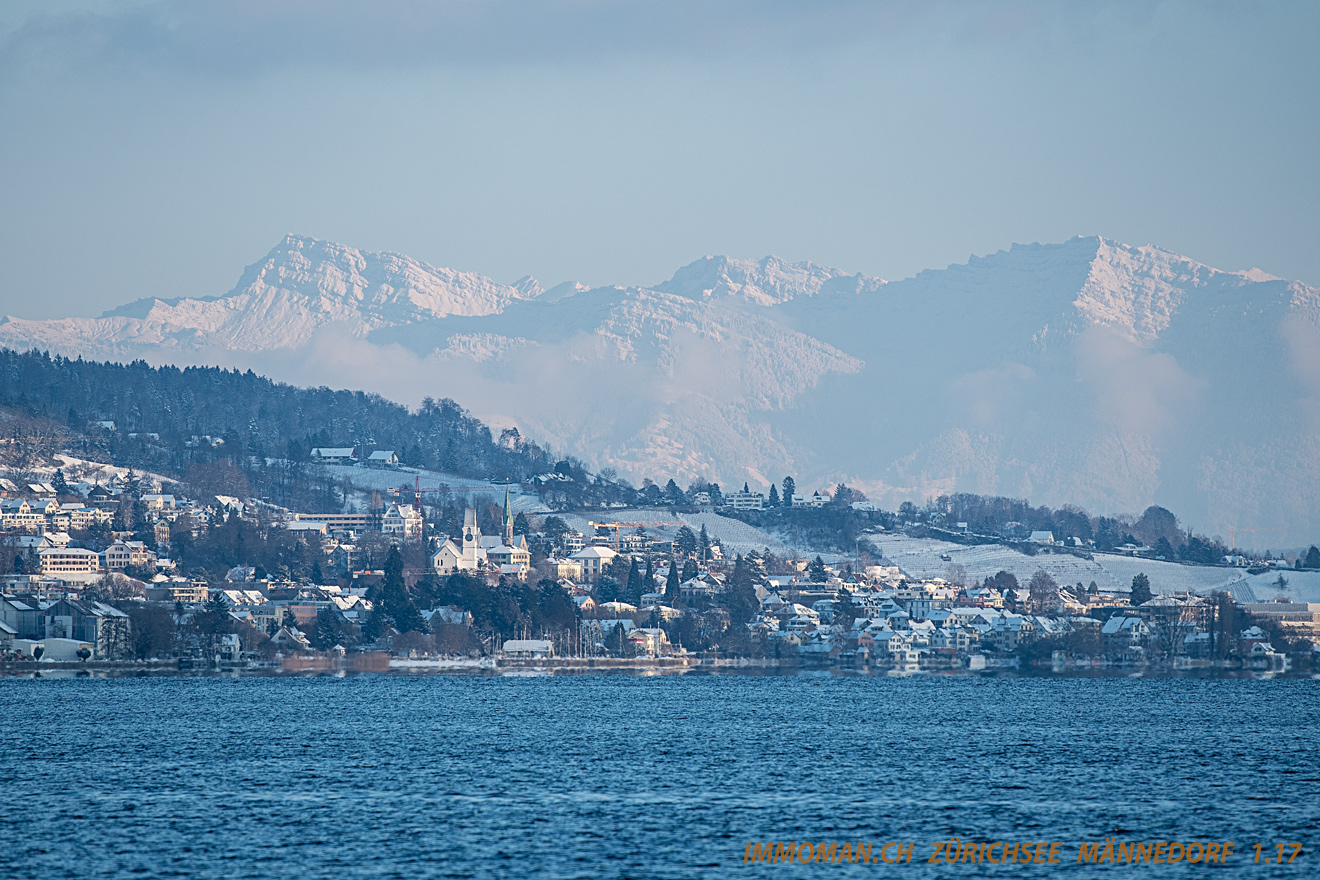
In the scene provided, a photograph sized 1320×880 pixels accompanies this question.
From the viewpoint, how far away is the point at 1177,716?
97188mm

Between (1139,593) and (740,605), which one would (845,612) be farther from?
(1139,593)

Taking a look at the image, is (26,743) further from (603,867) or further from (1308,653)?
(1308,653)

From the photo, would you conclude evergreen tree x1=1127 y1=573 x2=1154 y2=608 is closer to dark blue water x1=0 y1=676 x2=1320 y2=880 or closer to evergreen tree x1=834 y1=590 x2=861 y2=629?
evergreen tree x1=834 y1=590 x2=861 y2=629

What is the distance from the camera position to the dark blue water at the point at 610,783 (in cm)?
4691

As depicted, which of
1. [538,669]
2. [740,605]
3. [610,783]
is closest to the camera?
[610,783]
